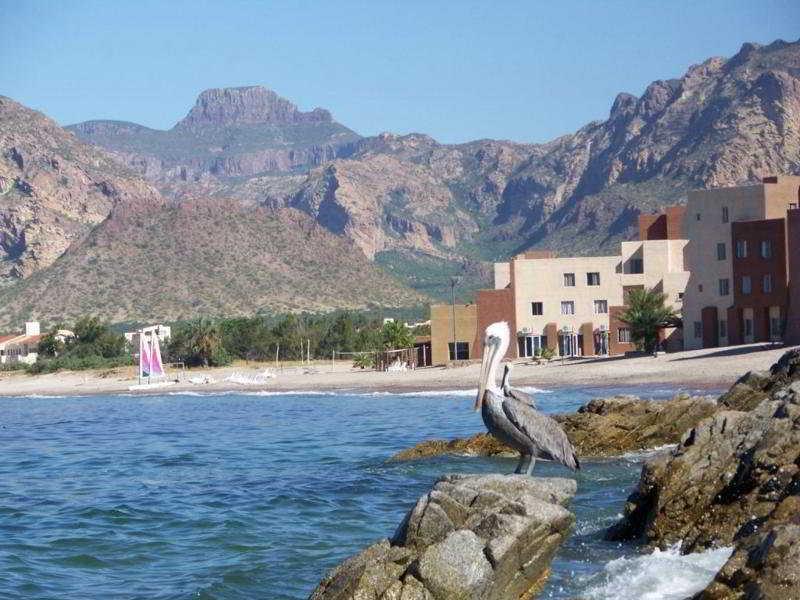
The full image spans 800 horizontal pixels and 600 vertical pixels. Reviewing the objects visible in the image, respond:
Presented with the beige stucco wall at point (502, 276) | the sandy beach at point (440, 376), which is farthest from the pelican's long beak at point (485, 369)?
the beige stucco wall at point (502, 276)

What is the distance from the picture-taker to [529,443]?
14.7 metres

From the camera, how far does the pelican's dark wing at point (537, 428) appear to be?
1466 cm

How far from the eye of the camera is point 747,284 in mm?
58094

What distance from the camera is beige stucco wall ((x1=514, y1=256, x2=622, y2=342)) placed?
69500 mm

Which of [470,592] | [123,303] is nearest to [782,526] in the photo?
[470,592]

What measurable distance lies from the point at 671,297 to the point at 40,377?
38201 millimetres

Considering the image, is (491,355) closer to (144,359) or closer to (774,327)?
(774,327)

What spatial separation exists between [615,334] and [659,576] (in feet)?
186

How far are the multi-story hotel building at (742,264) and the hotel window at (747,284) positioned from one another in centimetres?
4

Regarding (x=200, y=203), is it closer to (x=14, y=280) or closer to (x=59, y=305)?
(x=59, y=305)

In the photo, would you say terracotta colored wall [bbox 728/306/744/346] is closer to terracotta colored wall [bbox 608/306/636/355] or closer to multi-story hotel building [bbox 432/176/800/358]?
multi-story hotel building [bbox 432/176/800/358]

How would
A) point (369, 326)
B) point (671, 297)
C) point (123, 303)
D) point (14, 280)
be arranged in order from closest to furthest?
1. point (671, 297)
2. point (369, 326)
3. point (123, 303)
4. point (14, 280)

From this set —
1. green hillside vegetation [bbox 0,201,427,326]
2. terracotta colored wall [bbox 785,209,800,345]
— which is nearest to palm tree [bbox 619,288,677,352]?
terracotta colored wall [bbox 785,209,800,345]

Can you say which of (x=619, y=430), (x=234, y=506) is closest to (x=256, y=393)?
(x=619, y=430)
